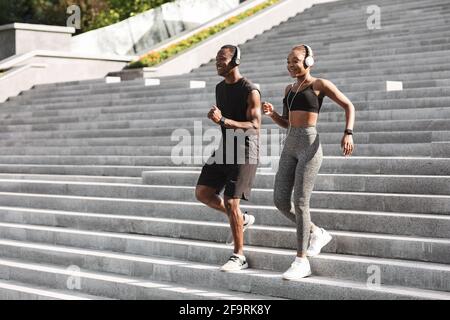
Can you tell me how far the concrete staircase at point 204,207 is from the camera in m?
6.84

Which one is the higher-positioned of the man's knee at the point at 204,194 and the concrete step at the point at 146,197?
the man's knee at the point at 204,194

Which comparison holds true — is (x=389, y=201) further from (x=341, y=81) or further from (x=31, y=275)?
(x=341, y=81)

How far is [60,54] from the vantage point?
18.8 meters

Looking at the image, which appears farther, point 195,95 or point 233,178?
point 195,95

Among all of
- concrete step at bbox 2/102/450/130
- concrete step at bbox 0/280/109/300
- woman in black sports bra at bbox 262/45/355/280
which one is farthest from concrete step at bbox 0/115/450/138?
concrete step at bbox 0/280/109/300

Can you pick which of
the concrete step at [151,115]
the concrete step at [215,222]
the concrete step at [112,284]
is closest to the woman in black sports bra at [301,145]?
the concrete step at [112,284]

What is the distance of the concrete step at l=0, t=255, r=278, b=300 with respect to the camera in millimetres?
6941

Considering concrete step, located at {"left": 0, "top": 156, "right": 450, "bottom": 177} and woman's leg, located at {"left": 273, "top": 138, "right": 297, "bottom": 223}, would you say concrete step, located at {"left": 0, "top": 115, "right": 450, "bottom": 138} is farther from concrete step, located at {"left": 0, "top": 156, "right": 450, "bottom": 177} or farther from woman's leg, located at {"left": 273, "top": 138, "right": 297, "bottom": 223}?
woman's leg, located at {"left": 273, "top": 138, "right": 297, "bottom": 223}

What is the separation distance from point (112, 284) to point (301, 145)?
238 centimetres

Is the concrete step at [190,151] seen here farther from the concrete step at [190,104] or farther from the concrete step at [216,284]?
the concrete step at [216,284]

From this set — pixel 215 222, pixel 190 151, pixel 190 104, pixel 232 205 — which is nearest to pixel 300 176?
pixel 232 205

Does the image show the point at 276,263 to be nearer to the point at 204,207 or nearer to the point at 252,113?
the point at 252,113

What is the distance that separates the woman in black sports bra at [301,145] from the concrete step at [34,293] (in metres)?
2.15

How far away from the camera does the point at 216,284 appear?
7.16 metres
